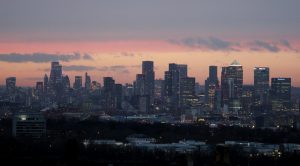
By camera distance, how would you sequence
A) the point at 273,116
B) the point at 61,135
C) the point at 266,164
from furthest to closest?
1. the point at 273,116
2. the point at 61,135
3. the point at 266,164

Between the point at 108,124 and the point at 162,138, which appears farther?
the point at 108,124

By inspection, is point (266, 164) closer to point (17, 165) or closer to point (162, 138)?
point (17, 165)

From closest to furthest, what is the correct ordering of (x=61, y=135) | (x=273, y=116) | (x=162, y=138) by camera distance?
(x=61, y=135)
(x=162, y=138)
(x=273, y=116)

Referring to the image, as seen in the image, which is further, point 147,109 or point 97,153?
point 147,109

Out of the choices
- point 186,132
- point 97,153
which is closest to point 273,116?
point 186,132

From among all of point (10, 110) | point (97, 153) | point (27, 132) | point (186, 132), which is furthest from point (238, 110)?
point (97, 153)

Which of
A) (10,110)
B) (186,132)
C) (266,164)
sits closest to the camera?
(266,164)

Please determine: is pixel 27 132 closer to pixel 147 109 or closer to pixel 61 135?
pixel 61 135

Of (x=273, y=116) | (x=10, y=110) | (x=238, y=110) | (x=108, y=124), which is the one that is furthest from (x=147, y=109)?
(x=108, y=124)

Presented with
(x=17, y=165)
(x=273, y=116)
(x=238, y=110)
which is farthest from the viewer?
(x=238, y=110)
